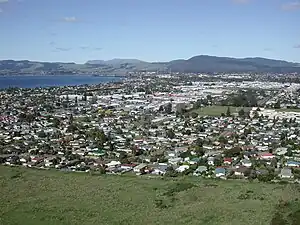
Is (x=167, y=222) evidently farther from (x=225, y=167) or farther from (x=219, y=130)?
(x=219, y=130)

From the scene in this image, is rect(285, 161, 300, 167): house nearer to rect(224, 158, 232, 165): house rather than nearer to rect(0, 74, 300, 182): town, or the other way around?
rect(0, 74, 300, 182): town

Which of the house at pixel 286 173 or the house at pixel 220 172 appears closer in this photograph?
the house at pixel 286 173

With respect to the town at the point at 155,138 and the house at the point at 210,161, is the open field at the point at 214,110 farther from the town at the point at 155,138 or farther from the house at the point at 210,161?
the house at the point at 210,161

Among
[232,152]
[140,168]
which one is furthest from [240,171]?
[140,168]

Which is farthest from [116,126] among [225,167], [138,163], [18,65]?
[18,65]

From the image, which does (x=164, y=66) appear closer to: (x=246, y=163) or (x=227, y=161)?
(x=227, y=161)

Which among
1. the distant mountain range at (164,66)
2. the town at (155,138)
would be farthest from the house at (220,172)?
the distant mountain range at (164,66)
